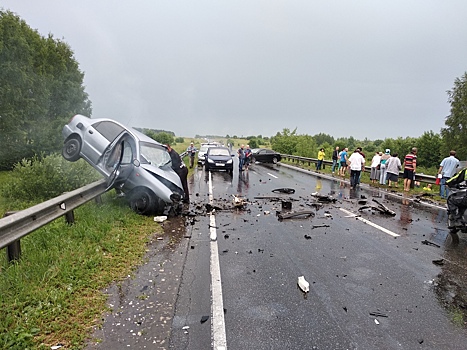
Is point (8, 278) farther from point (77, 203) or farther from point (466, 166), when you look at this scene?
point (466, 166)

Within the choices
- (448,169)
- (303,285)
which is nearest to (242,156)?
(448,169)

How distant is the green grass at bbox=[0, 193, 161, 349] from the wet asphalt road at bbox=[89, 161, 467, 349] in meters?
0.32

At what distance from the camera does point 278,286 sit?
4055mm

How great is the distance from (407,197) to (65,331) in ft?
40.0

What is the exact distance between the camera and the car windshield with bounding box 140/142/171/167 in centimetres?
831

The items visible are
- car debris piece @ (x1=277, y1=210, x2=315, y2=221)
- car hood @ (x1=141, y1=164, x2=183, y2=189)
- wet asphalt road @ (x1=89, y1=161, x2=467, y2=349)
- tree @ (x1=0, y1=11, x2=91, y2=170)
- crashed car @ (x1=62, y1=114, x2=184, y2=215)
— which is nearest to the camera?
wet asphalt road @ (x1=89, y1=161, x2=467, y2=349)

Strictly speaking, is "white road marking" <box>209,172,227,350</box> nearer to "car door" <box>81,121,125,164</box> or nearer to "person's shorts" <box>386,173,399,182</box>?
"car door" <box>81,121,125,164</box>

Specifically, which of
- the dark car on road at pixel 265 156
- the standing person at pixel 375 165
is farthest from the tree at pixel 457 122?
the standing person at pixel 375 165

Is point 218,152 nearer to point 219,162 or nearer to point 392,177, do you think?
point 219,162

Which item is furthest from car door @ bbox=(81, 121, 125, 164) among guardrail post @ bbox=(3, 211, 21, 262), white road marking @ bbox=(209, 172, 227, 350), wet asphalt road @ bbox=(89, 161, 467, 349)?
white road marking @ bbox=(209, 172, 227, 350)

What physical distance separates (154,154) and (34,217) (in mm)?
4693

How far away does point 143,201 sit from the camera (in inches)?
297

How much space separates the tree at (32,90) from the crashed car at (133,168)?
13.0 metres

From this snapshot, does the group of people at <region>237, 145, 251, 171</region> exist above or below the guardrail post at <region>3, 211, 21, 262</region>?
above
